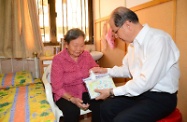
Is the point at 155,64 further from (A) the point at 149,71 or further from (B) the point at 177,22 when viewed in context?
(B) the point at 177,22

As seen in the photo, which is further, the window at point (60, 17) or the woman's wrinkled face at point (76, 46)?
the window at point (60, 17)

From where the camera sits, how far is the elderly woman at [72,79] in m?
1.40

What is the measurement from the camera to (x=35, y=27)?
2275mm

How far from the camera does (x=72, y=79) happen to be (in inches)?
61.1

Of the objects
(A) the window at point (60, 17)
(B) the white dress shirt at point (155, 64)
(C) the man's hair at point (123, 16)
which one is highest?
(A) the window at point (60, 17)

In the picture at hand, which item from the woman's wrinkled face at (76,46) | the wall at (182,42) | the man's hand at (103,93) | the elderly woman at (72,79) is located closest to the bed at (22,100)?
the elderly woman at (72,79)

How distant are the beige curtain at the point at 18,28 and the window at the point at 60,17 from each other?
32cm

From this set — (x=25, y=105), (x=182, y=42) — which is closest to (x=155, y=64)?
(x=182, y=42)

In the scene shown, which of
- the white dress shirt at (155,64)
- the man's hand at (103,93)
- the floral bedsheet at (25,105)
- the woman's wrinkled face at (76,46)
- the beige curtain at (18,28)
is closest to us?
the white dress shirt at (155,64)

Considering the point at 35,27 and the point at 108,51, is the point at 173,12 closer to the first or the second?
the point at 108,51

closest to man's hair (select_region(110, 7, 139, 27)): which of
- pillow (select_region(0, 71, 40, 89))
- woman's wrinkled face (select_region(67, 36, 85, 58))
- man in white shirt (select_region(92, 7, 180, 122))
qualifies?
man in white shirt (select_region(92, 7, 180, 122))

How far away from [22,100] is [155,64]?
117 cm

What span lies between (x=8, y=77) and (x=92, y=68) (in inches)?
47.8

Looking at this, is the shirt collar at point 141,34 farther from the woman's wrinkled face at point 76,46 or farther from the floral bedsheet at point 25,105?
the floral bedsheet at point 25,105
